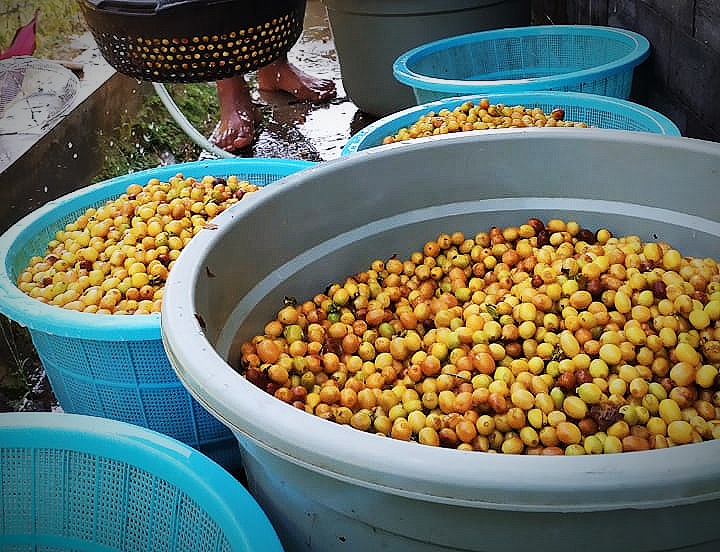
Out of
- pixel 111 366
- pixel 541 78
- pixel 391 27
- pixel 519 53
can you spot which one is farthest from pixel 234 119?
pixel 111 366

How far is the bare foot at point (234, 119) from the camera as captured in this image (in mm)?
5031

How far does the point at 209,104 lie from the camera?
6203 mm

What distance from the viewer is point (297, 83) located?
5910 millimetres

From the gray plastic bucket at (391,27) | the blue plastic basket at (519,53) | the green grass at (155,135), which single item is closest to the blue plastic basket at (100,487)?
the blue plastic basket at (519,53)

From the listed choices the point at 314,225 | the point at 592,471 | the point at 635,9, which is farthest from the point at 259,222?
the point at 635,9

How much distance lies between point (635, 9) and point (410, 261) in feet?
7.45

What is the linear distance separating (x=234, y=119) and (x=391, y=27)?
4.12ft

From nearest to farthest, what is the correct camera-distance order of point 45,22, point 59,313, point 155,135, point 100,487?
point 100,487, point 59,313, point 45,22, point 155,135

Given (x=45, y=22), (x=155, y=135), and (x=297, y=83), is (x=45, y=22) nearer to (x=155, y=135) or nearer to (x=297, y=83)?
(x=155, y=135)

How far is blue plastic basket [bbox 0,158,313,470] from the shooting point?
6.57 feet

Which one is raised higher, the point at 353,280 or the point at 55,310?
the point at 55,310

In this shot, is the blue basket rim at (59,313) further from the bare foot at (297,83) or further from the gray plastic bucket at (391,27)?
the bare foot at (297,83)

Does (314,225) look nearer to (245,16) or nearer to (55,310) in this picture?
(55,310)

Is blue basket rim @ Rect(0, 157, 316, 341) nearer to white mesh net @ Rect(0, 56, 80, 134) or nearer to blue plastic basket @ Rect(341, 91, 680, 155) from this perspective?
blue plastic basket @ Rect(341, 91, 680, 155)
